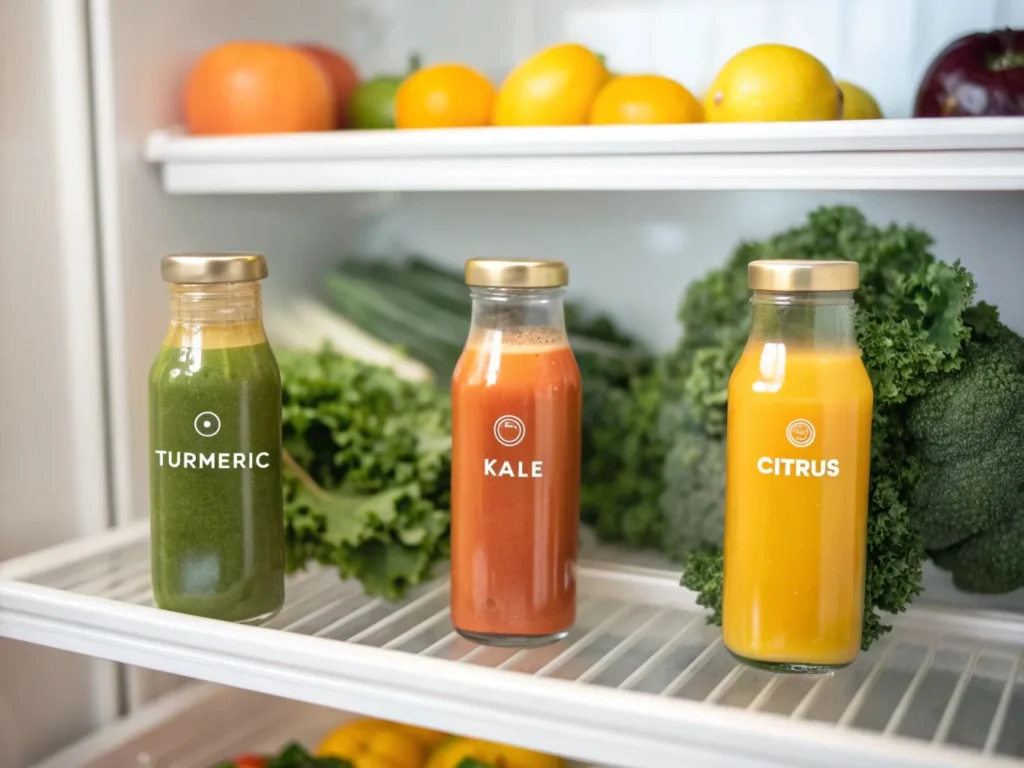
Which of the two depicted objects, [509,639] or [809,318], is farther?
[509,639]

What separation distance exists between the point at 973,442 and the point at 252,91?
2.72 feet

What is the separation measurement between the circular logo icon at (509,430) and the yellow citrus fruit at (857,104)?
486 mm

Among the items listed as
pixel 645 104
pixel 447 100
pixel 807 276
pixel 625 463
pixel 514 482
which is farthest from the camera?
pixel 625 463

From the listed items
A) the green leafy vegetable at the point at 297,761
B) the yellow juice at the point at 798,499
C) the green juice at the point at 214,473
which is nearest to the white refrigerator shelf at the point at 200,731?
the green leafy vegetable at the point at 297,761

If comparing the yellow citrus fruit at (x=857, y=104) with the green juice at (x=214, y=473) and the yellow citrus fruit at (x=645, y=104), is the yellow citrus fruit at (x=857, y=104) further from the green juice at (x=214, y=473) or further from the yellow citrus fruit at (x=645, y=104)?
the green juice at (x=214, y=473)

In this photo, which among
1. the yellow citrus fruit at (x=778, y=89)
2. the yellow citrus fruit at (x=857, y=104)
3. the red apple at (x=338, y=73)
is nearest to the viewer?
the yellow citrus fruit at (x=778, y=89)

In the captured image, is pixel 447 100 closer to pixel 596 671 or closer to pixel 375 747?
pixel 596 671

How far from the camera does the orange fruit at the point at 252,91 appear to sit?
1.19m

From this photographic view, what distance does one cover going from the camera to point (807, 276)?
0.81 metres

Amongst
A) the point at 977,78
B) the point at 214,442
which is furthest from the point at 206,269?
→ the point at 977,78

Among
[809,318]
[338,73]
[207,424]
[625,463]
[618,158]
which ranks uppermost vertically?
[338,73]

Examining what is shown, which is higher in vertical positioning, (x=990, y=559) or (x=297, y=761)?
(x=990, y=559)

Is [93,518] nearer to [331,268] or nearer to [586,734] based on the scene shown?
[331,268]

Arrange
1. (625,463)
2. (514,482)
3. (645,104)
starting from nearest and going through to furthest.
Result: (514,482), (645,104), (625,463)
